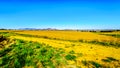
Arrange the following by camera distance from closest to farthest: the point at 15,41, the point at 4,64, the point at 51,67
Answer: the point at 51,67 < the point at 4,64 < the point at 15,41

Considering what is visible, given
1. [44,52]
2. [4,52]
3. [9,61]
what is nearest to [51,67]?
[44,52]

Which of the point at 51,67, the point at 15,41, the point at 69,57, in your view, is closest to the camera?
the point at 51,67

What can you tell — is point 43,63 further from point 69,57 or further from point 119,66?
point 119,66

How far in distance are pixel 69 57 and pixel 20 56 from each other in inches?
238

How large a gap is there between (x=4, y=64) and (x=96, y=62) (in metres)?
9.79

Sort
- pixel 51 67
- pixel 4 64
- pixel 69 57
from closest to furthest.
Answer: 1. pixel 51 67
2. pixel 69 57
3. pixel 4 64

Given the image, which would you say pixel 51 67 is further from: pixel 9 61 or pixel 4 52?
pixel 4 52

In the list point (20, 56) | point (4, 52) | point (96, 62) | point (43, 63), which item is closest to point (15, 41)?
point (4, 52)

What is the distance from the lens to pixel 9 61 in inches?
982

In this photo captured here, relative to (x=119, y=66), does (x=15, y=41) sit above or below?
above

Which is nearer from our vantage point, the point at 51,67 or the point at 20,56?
the point at 51,67

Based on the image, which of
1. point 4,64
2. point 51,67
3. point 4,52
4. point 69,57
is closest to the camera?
point 51,67

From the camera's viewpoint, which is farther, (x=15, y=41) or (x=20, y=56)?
(x=15, y=41)

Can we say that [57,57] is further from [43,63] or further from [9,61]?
[9,61]
